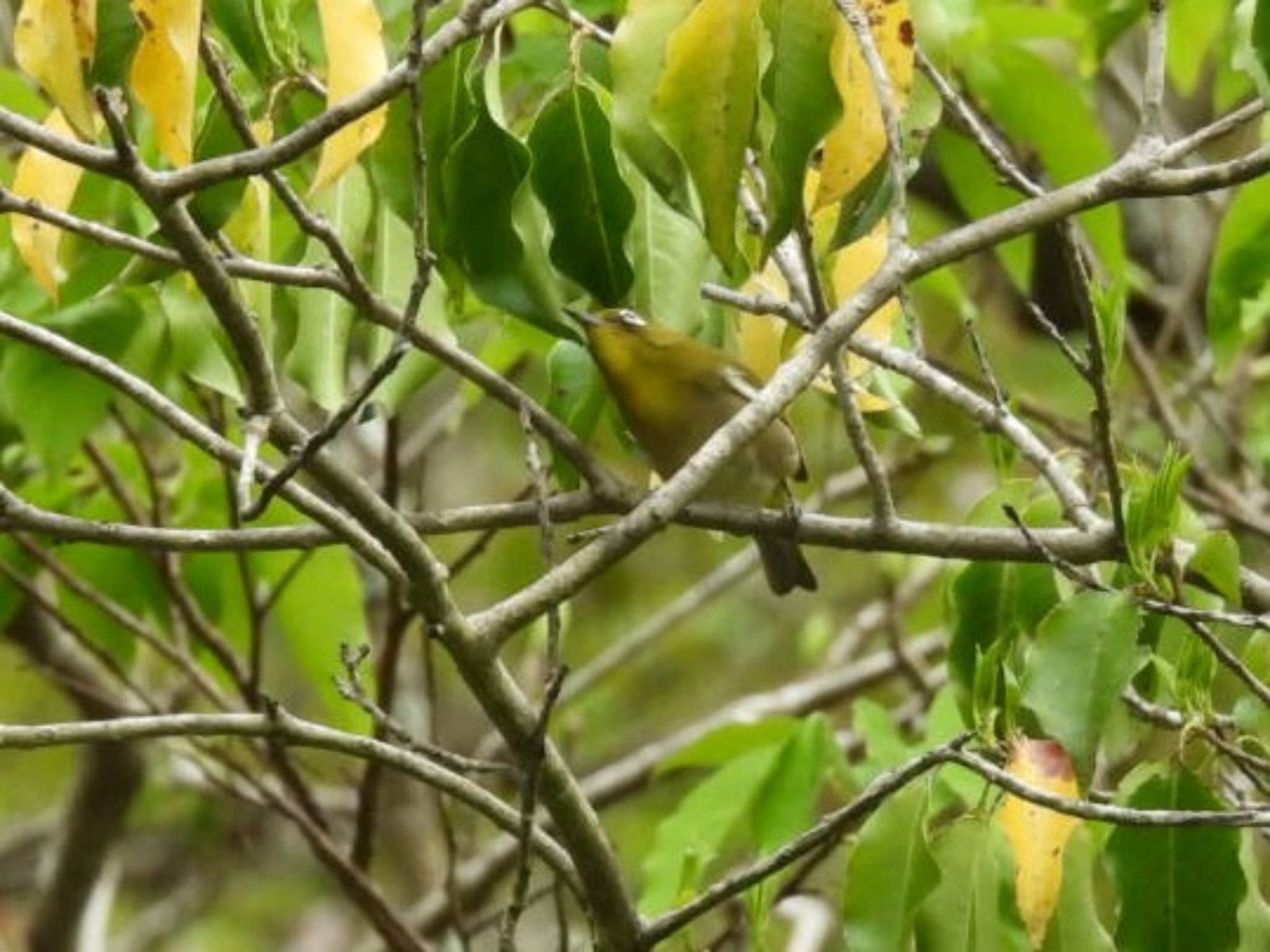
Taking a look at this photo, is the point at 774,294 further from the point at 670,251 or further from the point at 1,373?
the point at 1,373

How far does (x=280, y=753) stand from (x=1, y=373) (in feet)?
3.64

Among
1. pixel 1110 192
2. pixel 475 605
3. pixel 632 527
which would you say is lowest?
pixel 475 605

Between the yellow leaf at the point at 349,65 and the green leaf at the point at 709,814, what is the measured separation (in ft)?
4.07

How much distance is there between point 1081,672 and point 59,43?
0.90m

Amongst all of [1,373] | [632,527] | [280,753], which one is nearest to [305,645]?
[280,753]

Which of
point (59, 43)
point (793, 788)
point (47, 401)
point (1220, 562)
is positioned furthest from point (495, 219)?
point (793, 788)

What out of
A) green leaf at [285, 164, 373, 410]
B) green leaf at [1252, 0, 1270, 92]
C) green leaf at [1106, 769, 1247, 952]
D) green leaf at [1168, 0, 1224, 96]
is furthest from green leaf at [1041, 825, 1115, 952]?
green leaf at [1168, 0, 1224, 96]

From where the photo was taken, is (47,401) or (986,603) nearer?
(986,603)

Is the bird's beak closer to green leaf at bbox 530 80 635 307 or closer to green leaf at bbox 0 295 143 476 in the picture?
green leaf at bbox 530 80 635 307

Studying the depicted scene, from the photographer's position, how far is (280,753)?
3652 mm

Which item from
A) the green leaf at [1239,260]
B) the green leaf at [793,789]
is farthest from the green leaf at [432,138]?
the green leaf at [793,789]

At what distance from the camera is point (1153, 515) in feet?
6.71

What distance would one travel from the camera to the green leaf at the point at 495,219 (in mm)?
2043

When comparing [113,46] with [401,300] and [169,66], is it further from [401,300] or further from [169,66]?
[401,300]
